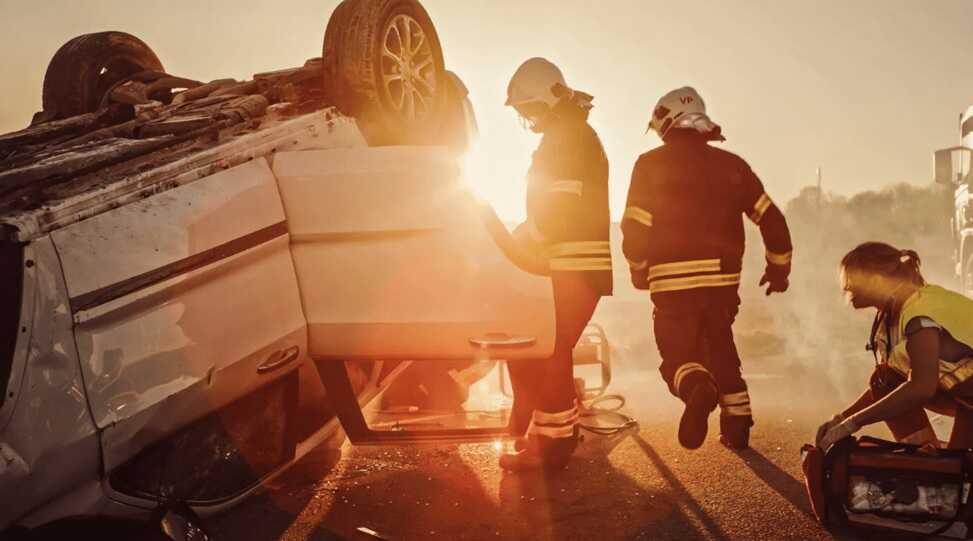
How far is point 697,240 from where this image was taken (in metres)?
4.40

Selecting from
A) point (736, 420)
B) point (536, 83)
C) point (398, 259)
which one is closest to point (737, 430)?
point (736, 420)

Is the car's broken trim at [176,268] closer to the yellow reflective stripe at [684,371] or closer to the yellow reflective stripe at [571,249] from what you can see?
the yellow reflective stripe at [571,249]

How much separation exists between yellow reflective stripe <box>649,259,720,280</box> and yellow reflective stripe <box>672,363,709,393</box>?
575mm

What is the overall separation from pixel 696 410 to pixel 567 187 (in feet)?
4.29

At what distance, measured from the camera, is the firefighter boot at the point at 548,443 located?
12.6 ft

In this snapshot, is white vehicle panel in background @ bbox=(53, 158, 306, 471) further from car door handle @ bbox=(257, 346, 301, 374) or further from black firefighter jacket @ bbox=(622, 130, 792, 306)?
black firefighter jacket @ bbox=(622, 130, 792, 306)

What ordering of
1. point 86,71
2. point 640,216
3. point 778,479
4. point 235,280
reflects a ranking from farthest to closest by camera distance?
point 86,71
point 640,216
point 778,479
point 235,280

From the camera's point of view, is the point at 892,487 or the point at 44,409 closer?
the point at 44,409

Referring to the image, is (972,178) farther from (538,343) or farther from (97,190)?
(97,190)

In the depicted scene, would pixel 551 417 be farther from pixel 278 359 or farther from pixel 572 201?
pixel 278 359

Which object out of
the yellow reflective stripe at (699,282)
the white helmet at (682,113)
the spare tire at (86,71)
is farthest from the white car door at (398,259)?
the spare tire at (86,71)

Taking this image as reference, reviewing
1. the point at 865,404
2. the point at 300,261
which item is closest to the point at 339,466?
the point at 300,261

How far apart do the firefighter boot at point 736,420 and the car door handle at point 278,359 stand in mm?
2513

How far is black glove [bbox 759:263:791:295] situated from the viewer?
15.1ft
